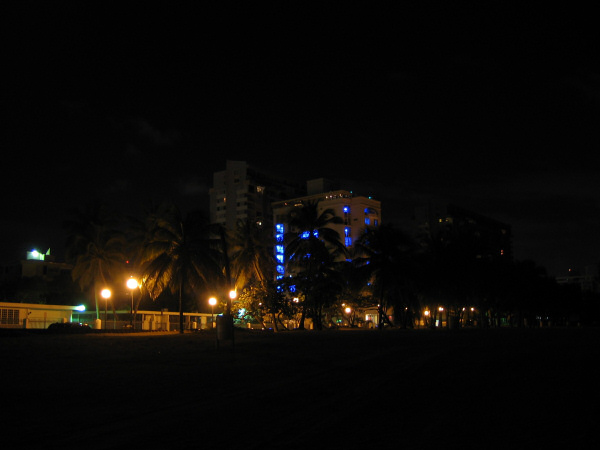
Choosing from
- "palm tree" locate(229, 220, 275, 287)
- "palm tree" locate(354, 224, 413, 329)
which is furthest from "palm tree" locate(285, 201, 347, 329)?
"palm tree" locate(229, 220, 275, 287)

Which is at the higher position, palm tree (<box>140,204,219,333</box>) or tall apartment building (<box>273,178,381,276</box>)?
tall apartment building (<box>273,178,381,276</box>)

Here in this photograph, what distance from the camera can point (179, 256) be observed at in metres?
38.4

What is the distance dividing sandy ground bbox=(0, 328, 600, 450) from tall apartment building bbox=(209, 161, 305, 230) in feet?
332

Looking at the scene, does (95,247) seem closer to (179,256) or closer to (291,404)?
(179,256)

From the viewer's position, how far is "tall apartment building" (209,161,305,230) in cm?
11575

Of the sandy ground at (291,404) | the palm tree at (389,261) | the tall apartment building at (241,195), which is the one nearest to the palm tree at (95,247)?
the palm tree at (389,261)

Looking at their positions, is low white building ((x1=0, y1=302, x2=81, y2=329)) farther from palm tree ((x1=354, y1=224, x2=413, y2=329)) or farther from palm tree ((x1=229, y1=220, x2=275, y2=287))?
palm tree ((x1=354, y1=224, x2=413, y2=329))

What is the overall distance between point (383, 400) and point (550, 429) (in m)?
2.54

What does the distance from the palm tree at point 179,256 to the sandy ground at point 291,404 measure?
76.5 feet

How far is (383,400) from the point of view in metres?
8.52

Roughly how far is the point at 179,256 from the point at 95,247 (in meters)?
19.9

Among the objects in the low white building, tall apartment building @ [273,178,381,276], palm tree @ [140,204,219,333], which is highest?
tall apartment building @ [273,178,381,276]

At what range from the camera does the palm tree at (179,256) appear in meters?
38.0

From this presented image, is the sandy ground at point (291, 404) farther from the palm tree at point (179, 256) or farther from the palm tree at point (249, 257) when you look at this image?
the palm tree at point (249, 257)
